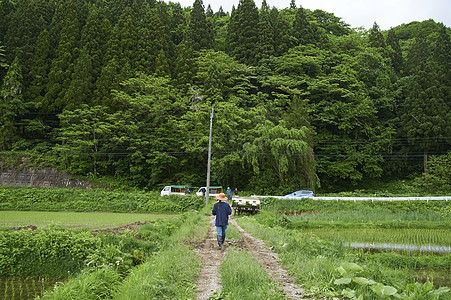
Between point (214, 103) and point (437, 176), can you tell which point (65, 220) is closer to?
point (214, 103)

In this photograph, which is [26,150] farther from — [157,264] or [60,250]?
[157,264]

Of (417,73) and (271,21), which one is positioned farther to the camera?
(271,21)

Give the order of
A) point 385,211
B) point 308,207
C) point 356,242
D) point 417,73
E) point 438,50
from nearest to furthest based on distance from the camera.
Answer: point 356,242
point 385,211
point 308,207
point 417,73
point 438,50

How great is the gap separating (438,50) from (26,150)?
188 feet

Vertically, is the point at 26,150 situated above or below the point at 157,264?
above

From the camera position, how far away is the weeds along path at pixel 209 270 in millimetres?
5422

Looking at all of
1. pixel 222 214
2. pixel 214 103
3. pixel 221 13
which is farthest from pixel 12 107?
pixel 221 13

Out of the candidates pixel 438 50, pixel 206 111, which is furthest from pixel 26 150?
pixel 438 50

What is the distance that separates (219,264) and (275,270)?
137 cm

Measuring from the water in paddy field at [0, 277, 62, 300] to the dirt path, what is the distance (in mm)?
3925

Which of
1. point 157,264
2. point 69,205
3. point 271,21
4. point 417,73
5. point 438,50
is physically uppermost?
point 271,21

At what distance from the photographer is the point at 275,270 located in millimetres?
7020

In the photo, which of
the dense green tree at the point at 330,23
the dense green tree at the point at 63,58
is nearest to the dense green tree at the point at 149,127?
the dense green tree at the point at 63,58

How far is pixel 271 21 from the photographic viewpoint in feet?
184
